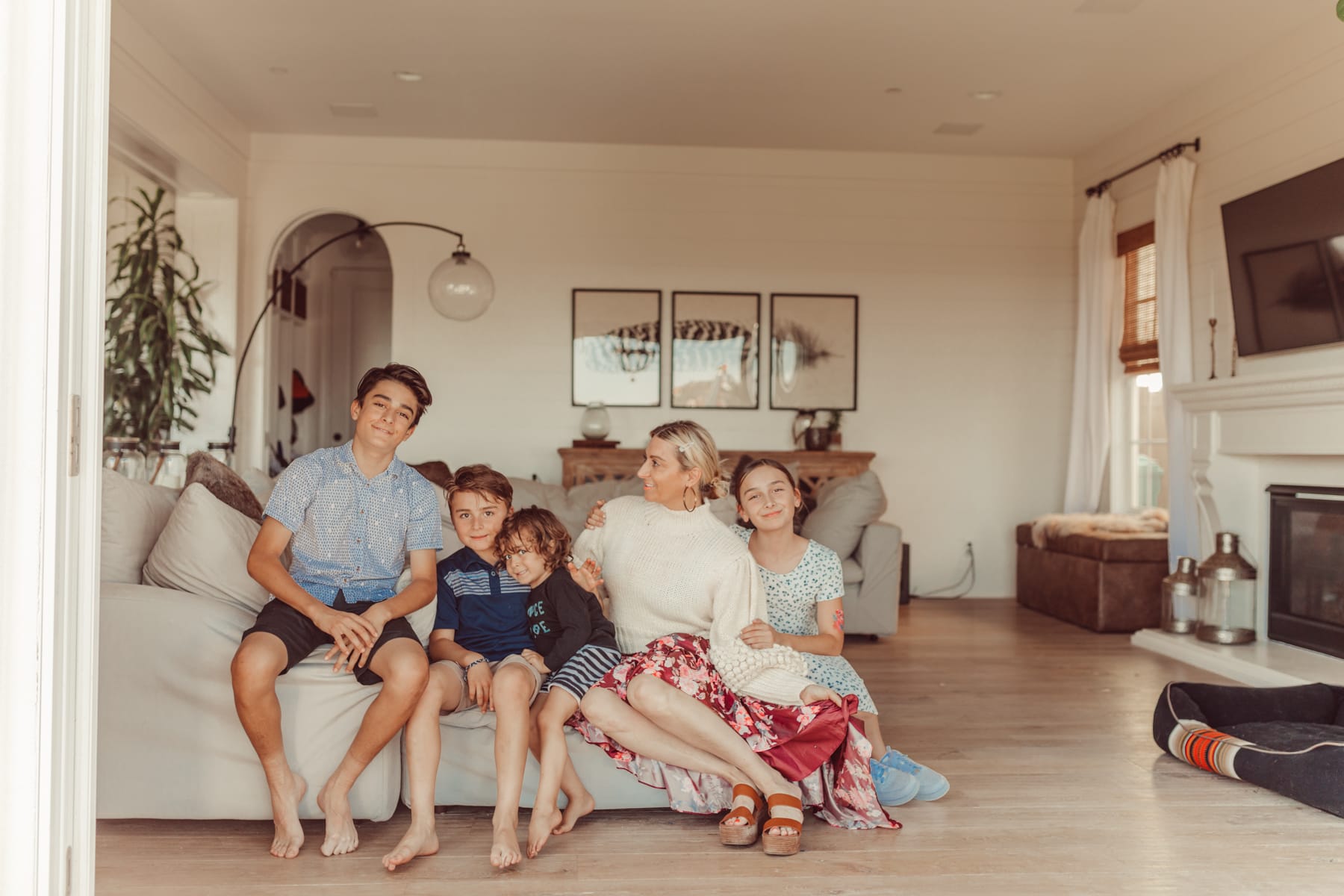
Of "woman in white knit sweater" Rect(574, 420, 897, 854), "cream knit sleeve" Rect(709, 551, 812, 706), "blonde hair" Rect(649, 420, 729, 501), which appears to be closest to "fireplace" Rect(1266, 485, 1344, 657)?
"woman in white knit sweater" Rect(574, 420, 897, 854)

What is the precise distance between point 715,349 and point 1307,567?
373 cm

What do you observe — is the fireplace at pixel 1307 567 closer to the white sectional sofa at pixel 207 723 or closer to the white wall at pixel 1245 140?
the white wall at pixel 1245 140

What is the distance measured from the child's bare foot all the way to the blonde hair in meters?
0.89

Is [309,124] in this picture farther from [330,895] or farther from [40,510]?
[40,510]

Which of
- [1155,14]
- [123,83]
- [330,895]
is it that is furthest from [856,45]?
[330,895]

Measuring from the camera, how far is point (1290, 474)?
5191 mm

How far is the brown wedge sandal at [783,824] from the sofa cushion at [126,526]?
176cm

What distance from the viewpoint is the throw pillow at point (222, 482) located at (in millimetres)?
3270

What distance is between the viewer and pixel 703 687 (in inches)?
110

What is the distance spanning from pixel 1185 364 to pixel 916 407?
1.94m

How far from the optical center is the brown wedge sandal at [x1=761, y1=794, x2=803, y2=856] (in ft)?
8.61

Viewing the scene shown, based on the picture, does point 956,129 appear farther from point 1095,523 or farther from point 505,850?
point 505,850

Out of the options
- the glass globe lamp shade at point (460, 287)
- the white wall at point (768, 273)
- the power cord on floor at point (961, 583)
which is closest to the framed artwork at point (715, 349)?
the white wall at point (768, 273)

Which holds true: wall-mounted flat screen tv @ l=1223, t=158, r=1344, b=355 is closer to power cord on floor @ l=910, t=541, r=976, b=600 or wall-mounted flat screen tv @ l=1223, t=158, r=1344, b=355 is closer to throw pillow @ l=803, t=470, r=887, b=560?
throw pillow @ l=803, t=470, r=887, b=560
